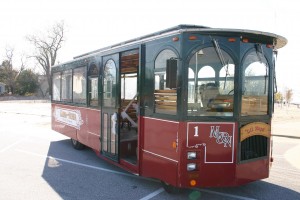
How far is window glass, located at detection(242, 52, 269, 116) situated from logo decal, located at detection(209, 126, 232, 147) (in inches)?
20.2

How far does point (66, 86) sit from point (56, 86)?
1.25m

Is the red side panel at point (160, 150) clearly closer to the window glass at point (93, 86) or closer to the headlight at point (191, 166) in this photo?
the headlight at point (191, 166)

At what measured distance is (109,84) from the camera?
704 cm

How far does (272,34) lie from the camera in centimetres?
512

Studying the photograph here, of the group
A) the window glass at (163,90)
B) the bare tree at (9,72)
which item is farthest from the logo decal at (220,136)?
the bare tree at (9,72)

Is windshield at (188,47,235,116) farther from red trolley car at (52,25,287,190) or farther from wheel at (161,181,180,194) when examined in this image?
wheel at (161,181,180,194)

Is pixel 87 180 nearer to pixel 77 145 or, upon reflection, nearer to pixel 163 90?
pixel 163 90

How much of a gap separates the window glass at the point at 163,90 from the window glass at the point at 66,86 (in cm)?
486

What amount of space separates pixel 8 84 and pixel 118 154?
6578 centimetres

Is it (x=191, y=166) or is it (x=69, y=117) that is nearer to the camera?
(x=191, y=166)

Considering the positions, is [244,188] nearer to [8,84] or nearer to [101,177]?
[101,177]

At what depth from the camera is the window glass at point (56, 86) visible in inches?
416

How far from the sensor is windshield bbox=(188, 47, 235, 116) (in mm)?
4855

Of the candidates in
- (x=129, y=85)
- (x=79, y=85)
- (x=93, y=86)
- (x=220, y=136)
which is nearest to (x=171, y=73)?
(x=220, y=136)
